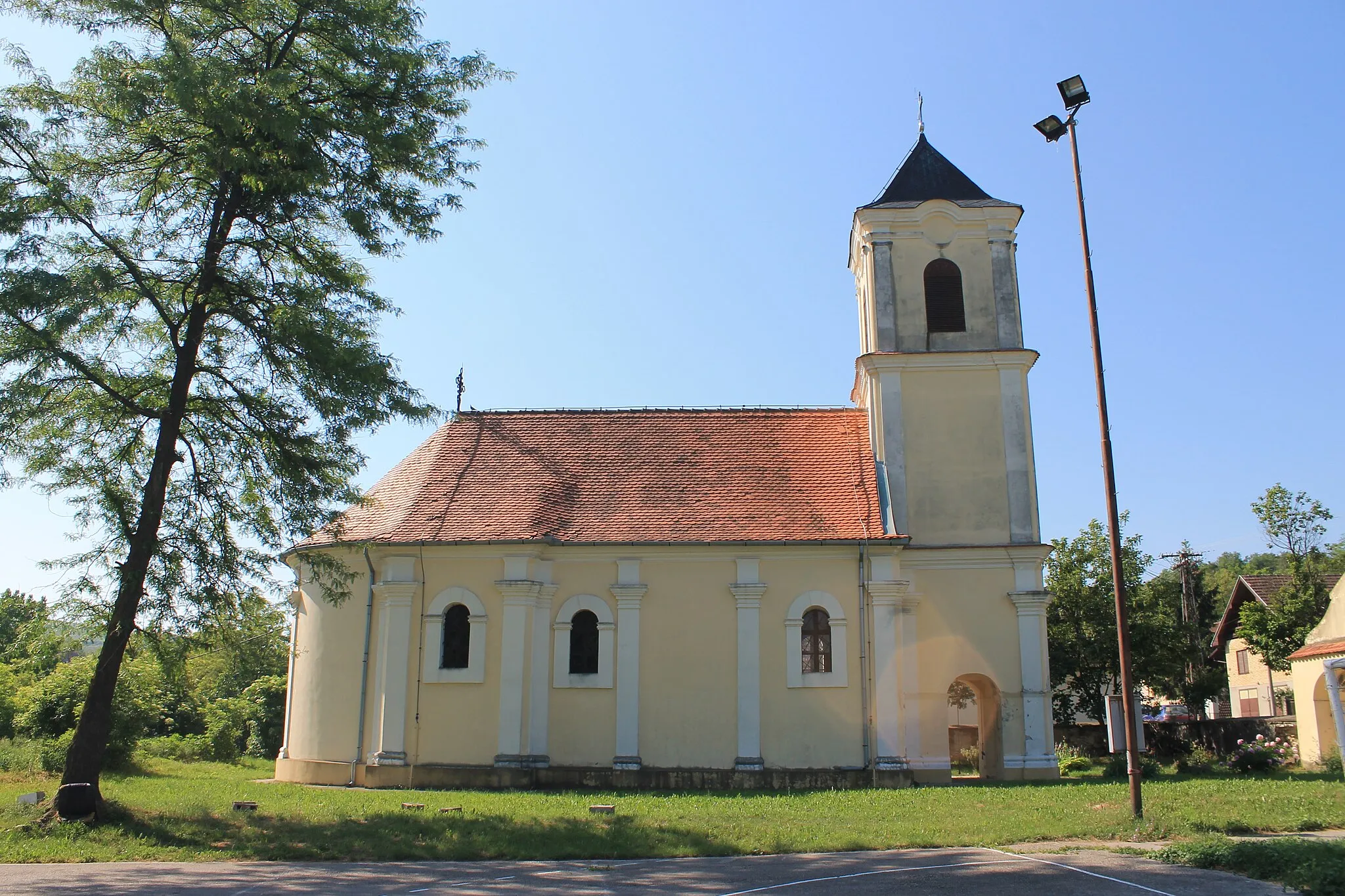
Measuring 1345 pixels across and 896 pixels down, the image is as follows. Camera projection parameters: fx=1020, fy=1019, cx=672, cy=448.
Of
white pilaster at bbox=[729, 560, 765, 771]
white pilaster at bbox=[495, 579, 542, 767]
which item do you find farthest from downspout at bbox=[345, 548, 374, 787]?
white pilaster at bbox=[729, 560, 765, 771]

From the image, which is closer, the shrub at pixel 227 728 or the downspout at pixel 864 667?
the downspout at pixel 864 667

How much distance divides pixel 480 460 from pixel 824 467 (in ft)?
28.0

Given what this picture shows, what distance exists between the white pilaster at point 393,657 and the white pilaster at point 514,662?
2126 mm

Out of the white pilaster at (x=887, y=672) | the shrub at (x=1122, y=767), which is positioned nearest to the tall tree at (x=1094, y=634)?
the shrub at (x=1122, y=767)

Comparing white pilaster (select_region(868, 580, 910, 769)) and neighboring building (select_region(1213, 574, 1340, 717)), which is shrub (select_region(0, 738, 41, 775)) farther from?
neighboring building (select_region(1213, 574, 1340, 717))

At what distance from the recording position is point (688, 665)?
2247cm

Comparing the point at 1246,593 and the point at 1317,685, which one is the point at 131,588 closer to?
the point at 1317,685

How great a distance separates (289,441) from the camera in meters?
16.7

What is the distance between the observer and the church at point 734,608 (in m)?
22.0

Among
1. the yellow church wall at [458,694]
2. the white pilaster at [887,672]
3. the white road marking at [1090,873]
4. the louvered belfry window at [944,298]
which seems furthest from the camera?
the louvered belfry window at [944,298]

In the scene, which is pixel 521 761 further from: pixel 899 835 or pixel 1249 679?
pixel 1249 679

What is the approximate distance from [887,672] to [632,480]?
7.42 meters

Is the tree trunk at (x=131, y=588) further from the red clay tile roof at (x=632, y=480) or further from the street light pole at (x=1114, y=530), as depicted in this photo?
the street light pole at (x=1114, y=530)

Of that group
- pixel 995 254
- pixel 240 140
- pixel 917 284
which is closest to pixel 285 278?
pixel 240 140
